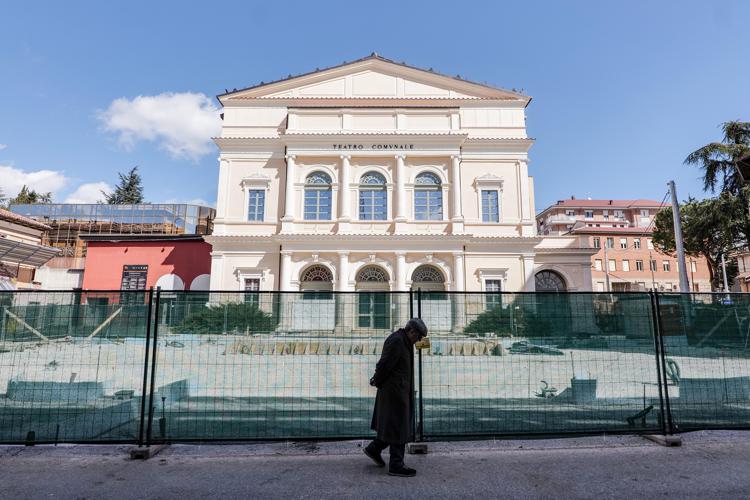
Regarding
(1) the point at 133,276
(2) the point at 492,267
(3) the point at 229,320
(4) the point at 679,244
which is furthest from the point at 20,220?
(4) the point at 679,244

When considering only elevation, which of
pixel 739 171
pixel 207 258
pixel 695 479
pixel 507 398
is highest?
pixel 739 171

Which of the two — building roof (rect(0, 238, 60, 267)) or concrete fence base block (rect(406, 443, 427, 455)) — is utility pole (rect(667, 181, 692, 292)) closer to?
concrete fence base block (rect(406, 443, 427, 455))

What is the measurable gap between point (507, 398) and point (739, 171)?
77.5 feet

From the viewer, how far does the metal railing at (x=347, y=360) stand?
546cm

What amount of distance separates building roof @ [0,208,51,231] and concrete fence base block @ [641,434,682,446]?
3835cm

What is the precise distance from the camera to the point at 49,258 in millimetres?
28281

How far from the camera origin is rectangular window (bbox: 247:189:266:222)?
25.3 meters

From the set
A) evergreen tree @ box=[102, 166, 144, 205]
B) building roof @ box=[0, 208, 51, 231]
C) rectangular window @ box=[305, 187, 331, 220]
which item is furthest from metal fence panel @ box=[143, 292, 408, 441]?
evergreen tree @ box=[102, 166, 144, 205]

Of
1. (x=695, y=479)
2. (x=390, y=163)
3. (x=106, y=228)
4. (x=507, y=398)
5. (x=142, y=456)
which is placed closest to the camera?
(x=695, y=479)

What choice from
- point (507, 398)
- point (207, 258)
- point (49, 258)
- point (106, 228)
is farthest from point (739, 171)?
point (106, 228)

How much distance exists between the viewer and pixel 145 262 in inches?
1059

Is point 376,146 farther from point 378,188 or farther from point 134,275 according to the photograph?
point 134,275

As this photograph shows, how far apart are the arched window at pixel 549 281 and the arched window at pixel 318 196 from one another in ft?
45.2

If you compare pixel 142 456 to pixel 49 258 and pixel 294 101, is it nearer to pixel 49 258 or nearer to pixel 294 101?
pixel 294 101
